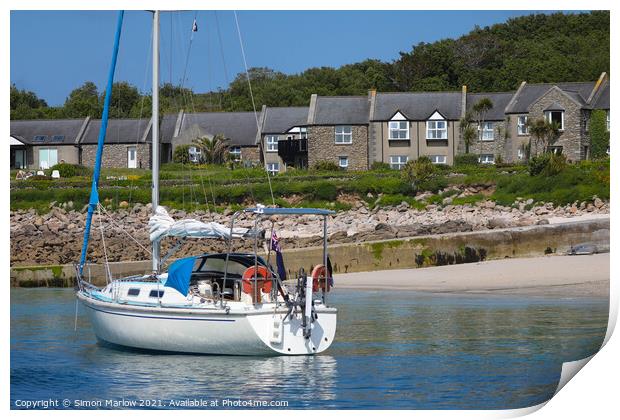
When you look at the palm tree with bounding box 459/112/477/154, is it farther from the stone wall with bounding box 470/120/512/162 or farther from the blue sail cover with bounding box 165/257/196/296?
the blue sail cover with bounding box 165/257/196/296

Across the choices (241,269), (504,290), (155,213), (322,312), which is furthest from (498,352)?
(504,290)

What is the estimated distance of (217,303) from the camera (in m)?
15.4

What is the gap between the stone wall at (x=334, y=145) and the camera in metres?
50.3

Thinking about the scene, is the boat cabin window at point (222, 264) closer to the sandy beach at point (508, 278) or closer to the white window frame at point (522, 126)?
the sandy beach at point (508, 278)

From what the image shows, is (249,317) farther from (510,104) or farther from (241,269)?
(510,104)

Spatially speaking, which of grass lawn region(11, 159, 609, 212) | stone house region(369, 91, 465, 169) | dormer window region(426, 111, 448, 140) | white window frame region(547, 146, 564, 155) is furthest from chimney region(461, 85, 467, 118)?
grass lawn region(11, 159, 609, 212)

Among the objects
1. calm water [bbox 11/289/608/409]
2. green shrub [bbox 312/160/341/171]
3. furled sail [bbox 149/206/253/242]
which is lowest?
calm water [bbox 11/289/608/409]

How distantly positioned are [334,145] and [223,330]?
3544 cm

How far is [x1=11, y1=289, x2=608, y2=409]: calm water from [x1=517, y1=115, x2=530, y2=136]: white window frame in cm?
2690

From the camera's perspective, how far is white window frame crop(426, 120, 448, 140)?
49469mm

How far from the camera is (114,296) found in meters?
16.7

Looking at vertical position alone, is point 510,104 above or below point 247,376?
above

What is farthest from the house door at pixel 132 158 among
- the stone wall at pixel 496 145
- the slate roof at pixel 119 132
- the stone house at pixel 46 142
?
the stone wall at pixel 496 145
